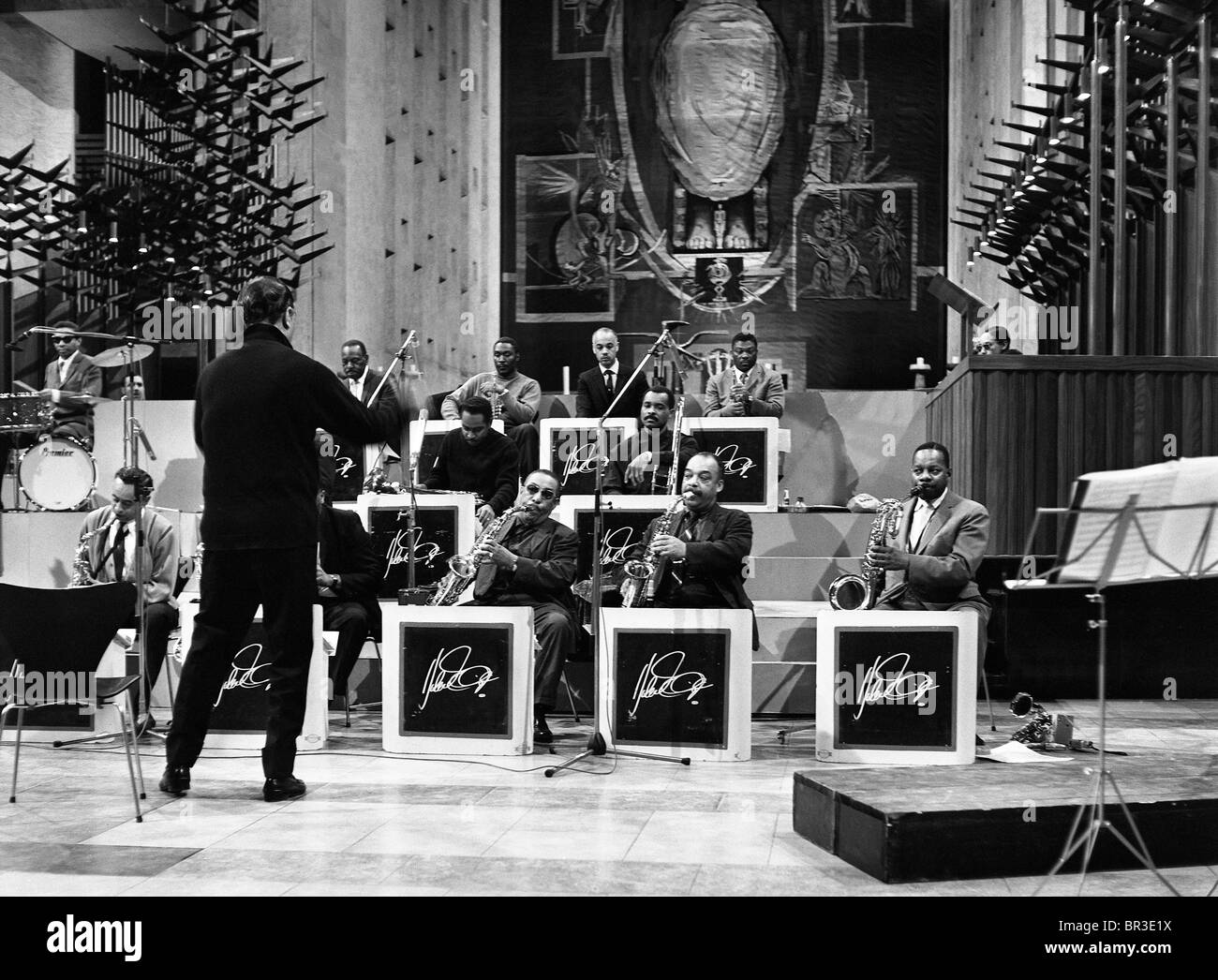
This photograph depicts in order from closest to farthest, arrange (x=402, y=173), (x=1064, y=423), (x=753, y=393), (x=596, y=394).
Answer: (x=1064, y=423) → (x=596, y=394) → (x=753, y=393) → (x=402, y=173)

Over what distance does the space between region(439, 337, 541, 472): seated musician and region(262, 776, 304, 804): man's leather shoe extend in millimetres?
5477

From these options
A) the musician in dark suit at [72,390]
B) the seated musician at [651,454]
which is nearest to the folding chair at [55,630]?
the seated musician at [651,454]

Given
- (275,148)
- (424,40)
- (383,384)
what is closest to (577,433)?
(383,384)

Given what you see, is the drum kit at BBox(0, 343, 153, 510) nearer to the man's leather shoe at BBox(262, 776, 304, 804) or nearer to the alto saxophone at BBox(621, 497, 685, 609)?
the alto saxophone at BBox(621, 497, 685, 609)

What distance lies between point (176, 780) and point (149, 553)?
2.68 m

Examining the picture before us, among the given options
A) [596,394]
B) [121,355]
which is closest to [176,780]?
[121,355]

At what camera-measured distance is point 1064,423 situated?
8.71 m

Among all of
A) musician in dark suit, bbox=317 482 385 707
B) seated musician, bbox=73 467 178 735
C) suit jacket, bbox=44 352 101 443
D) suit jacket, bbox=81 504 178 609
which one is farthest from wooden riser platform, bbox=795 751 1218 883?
suit jacket, bbox=44 352 101 443

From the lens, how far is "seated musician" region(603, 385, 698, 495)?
31.9 feet

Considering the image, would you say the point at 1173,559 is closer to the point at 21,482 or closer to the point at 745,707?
the point at 745,707

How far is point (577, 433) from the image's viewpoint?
10.5 meters

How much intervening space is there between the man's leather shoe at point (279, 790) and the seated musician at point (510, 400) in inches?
216

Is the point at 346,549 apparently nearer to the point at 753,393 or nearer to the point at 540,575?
the point at 540,575

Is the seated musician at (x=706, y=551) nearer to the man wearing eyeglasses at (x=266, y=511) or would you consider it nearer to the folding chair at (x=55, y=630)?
the man wearing eyeglasses at (x=266, y=511)
